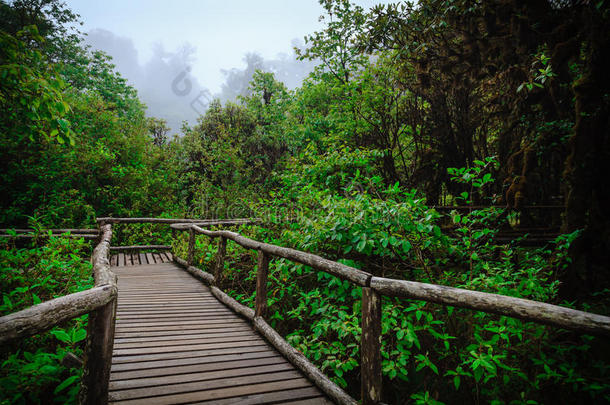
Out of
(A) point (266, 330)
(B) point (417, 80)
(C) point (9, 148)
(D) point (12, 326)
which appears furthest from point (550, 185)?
(C) point (9, 148)

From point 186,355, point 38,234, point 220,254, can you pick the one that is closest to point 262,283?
point 186,355

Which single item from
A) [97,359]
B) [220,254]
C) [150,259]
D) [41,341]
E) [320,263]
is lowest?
[150,259]

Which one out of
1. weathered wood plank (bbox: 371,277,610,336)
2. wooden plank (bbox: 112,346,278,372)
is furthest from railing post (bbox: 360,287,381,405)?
wooden plank (bbox: 112,346,278,372)

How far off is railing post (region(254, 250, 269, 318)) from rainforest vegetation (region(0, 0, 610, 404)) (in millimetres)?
449

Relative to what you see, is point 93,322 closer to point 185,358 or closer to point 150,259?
point 185,358

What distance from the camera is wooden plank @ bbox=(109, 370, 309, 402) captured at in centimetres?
251

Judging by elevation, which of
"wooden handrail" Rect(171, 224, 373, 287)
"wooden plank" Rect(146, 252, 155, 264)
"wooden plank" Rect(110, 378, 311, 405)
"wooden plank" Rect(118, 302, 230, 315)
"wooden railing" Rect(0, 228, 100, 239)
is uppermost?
"wooden handrail" Rect(171, 224, 373, 287)

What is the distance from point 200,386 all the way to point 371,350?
160 centimetres

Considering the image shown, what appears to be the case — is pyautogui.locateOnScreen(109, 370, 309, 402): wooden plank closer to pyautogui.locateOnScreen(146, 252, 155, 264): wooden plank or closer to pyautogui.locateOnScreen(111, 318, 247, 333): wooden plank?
pyautogui.locateOnScreen(111, 318, 247, 333): wooden plank

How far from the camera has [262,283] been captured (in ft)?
13.7

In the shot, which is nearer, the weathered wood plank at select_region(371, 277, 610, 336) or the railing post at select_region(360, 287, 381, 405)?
the weathered wood plank at select_region(371, 277, 610, 336)

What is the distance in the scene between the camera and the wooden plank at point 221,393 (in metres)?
2.45

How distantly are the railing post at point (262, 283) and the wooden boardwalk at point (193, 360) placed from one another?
1.08 ft

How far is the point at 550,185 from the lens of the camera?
31.0 ft
